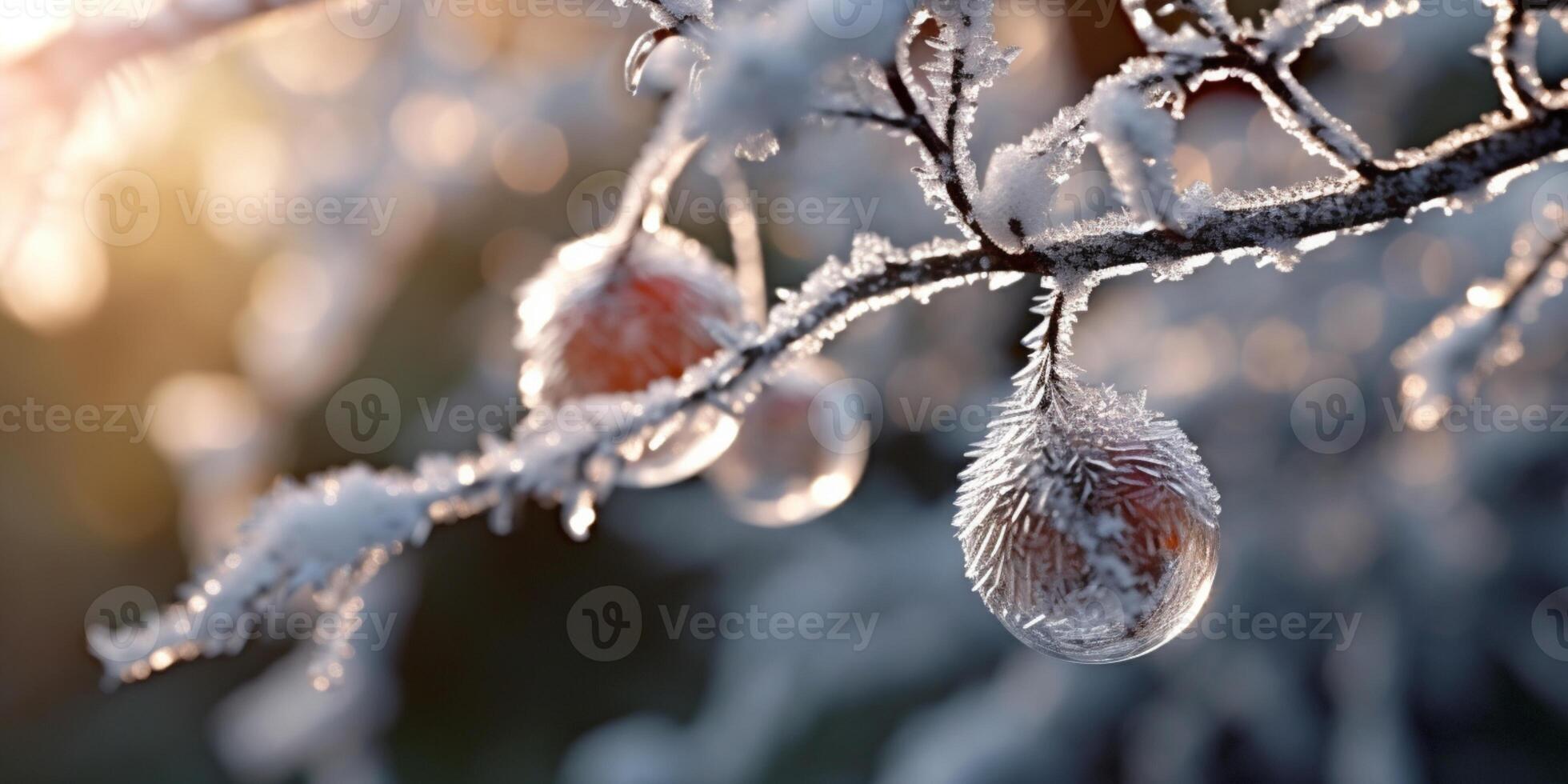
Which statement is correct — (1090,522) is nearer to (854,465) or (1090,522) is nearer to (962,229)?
(962,229)

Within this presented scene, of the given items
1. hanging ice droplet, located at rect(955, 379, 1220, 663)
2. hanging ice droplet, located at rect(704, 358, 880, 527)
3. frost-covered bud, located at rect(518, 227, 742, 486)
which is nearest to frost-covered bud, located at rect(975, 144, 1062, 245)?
hanging ice droplet, located at rect(955, 379, 1220, 663)

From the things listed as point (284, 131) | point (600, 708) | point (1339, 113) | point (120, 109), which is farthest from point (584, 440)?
point (600, 708)

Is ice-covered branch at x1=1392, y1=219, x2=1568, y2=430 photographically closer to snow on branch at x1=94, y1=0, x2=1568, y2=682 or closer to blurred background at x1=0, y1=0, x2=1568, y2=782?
snow on branch at x1=94, y1=0, x2=1568, y2=682

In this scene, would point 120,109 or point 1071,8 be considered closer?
Result: point 120,109

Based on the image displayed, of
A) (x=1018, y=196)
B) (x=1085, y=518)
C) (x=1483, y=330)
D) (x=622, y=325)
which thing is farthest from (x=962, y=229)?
(x=1483, y=330)

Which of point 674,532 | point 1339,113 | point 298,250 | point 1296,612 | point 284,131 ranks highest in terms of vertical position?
point 284,131

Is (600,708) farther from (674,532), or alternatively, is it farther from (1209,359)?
(1209,359)

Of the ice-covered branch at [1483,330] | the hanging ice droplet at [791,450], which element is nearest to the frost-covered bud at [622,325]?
the hanging ice droplet at [791,450]

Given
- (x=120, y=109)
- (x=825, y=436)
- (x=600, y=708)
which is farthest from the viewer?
(x=600, y=708)
